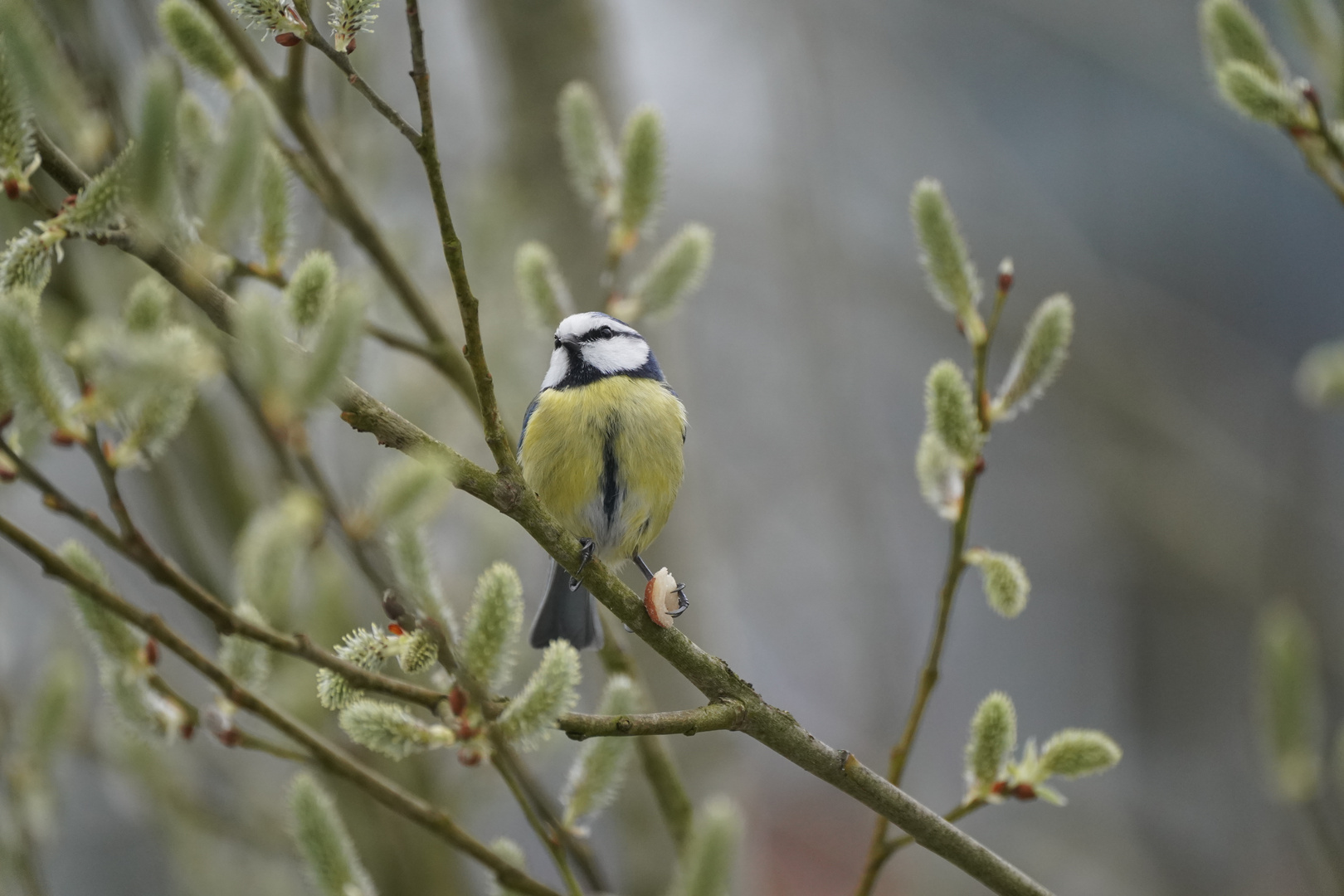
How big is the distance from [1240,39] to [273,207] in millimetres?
1124

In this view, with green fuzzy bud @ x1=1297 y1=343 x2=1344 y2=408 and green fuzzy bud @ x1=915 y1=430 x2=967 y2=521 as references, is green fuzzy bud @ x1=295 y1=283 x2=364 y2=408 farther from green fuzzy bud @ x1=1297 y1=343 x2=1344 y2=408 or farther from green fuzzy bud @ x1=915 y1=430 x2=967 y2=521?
green fuzzy bud @ x1=1297 y1=343 x2=1344 y2=408

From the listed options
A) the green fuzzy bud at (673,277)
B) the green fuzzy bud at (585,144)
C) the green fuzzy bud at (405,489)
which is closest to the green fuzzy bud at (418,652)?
the green fuzzy bud at (405,489)

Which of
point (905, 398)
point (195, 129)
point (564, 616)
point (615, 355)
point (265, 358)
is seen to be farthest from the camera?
point (905, 398)

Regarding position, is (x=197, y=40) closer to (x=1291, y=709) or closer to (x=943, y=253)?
(x=943, y=253)

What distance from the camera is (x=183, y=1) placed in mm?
1243

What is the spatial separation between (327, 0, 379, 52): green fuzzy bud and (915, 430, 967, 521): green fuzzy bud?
0.70m

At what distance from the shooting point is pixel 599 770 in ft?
3.78

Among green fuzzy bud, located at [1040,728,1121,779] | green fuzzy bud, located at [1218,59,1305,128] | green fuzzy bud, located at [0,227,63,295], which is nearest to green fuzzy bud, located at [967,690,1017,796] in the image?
green fuzzy bud, located at [1040,728,1121,779]

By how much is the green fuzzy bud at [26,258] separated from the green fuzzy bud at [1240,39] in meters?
1.20

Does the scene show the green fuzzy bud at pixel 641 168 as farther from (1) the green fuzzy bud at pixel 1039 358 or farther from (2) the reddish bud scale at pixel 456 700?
(2) the reddish bud scale at pixel 456 700

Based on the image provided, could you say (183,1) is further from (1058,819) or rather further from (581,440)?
(1058,819)

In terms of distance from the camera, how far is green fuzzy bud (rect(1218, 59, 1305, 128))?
3.81 ft

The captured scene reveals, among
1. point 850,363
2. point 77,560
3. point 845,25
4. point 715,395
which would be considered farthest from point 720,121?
point 77,560

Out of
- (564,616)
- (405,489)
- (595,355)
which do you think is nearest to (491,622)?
(405,489)
